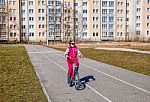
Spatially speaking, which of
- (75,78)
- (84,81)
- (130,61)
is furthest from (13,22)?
(75,78)

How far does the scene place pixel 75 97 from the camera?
957 centimetres

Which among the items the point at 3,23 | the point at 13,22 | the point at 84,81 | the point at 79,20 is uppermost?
the point at 79,20

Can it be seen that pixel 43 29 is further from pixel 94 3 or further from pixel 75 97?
pixel 75 97

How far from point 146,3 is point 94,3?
16.9 m

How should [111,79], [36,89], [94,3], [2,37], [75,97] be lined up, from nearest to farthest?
1. [75,97]
2. [36,89]
3. [111,79]
4. [2,37]
5. [94,3]

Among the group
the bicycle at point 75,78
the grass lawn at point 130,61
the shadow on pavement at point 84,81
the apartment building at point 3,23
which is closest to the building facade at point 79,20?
the apartment building at point 3,23

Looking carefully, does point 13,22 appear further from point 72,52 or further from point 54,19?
point 72,52

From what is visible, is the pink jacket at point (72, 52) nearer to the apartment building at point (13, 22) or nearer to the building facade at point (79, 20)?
the building facade at point (79, 20)

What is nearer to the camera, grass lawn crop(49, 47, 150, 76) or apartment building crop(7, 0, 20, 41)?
grass lawn crop(49, 47, 150, 76)

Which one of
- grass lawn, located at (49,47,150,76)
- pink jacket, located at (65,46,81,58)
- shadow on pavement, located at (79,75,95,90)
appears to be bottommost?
shadow on pavement, located at (79,75,95,90)

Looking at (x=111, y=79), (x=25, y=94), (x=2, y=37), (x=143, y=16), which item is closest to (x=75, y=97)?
(x=25, y=94)

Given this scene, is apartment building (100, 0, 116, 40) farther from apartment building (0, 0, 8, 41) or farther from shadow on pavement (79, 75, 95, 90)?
shadow on pavement (79, 75, 95, 90)

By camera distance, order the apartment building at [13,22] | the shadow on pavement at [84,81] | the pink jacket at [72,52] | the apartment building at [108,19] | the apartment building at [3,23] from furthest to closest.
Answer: the apartment building at [108,19] → the apartment building at [13,22] → the apartment building at [3,23] → the shadow on pavement at [84,81] → the pink jacket at [72,52]

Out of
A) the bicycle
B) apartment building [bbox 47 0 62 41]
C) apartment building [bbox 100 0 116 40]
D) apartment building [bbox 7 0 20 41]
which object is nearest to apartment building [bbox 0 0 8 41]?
apartment building [bbox 7 0 20 41]
